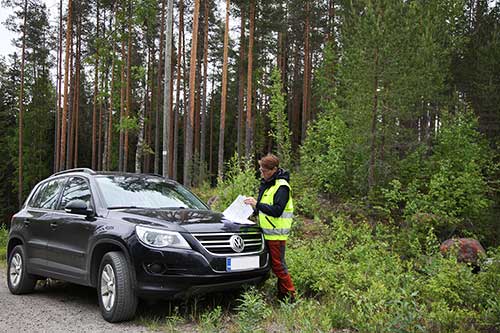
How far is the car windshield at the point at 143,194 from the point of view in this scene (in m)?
5.43

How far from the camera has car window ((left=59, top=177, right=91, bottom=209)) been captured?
564 centimetres

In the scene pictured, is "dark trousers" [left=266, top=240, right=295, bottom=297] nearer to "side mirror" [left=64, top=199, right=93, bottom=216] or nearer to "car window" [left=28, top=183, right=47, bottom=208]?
"side mirror" [left=64, top=199, right=93, bottom=216]

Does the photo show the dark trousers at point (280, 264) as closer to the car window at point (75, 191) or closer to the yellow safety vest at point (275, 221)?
the yellow safety vest at point (275, 221)

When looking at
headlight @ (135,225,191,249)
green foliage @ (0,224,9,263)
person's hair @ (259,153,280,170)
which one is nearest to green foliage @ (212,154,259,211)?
person's hair @ (259,153,280,170)

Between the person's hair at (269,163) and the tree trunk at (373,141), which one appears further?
the tree trunk at (373,141)

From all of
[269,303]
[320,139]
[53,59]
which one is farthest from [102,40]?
[269,303]

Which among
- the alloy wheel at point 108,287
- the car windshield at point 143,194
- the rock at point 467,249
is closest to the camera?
the alloy wheel at point 108,287

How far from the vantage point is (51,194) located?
21.2 feet

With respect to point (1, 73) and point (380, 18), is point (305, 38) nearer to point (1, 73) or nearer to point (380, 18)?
point (380, 18)

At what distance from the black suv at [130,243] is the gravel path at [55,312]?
21 centimetres

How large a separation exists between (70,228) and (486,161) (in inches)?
506

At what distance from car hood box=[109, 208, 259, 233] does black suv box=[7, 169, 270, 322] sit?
1 cm

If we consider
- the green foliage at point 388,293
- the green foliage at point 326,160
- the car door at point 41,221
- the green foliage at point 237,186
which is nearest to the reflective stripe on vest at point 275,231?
the green foliage at point 388,293

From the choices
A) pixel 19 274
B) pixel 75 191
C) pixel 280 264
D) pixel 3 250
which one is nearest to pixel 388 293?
pixel 280 264
